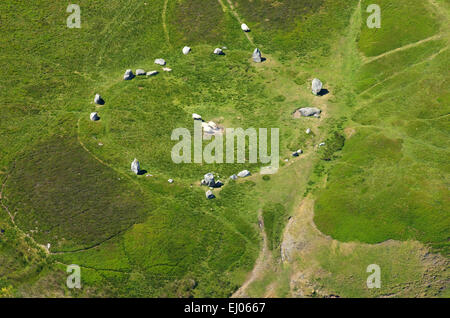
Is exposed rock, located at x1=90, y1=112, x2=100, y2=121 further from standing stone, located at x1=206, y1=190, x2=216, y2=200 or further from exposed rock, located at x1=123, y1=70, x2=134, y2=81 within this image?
standing stone, located at x1=206, y1=190, x2=216, y2=200

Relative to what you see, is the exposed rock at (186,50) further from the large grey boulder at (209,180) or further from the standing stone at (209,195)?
the standing stone at (209,195)

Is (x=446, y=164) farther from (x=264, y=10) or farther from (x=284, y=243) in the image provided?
(x=264, y=10)

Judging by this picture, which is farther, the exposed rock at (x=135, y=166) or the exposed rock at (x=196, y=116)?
the exposed rock at (x=196, y=116)

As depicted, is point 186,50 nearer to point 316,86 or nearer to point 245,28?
point 245,28

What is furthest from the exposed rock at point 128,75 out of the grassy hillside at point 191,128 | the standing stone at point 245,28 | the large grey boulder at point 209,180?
the large grey boulder at point 209,180

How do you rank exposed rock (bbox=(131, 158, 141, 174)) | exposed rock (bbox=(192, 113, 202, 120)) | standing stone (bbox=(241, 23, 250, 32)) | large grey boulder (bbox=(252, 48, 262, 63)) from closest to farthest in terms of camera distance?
A: exposed rock (bbox=(131, 158, 141, 174)), exposed rock (bbox=(192, 113, 202, 120)), large grey boulder (bbox=(252, 48, 262, 63)), standing stone (bbox=(241, 23, 250, 32))

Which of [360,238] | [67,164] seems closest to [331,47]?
[360,238]

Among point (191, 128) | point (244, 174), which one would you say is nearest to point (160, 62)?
point (191, 128)

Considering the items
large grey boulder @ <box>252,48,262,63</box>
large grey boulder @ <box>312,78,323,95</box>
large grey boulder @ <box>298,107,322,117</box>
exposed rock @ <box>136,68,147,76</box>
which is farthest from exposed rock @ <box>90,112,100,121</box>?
large grey boulder @ <box>312,78,323,95</box>

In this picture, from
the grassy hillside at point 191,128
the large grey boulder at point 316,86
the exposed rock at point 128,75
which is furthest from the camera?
the exposed rock at point 128,75
